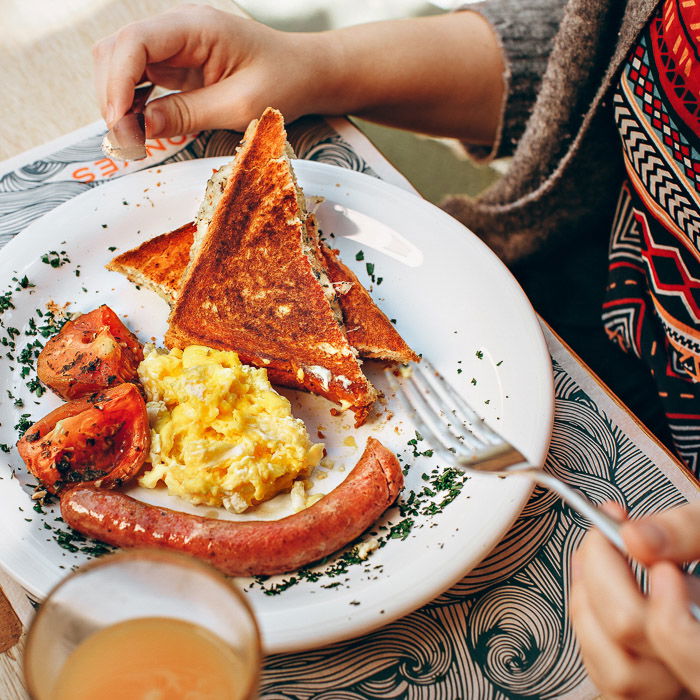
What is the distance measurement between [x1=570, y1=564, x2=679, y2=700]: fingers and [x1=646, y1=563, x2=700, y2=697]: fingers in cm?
8

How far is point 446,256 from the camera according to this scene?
1.85 m

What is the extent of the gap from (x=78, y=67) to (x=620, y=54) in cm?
182

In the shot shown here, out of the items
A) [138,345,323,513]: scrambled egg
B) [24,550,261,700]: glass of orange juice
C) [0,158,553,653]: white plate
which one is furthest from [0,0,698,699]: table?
[24,550,261,700]: glass of orange juice

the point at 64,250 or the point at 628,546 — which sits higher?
the point at 64,250

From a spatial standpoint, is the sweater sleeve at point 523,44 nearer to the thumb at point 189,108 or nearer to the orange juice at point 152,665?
the thumb at point 189,108

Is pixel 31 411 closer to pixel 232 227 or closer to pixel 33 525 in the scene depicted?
pixel 33 525

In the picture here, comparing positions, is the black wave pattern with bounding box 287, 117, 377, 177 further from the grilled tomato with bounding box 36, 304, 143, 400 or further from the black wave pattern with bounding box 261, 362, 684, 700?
the black wave pattern with bounding box 261, 362, 684, 700

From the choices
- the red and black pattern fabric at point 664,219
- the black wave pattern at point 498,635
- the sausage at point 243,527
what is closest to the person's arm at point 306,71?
the red and black pattern fabric at point 664,219

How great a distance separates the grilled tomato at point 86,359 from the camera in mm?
1583

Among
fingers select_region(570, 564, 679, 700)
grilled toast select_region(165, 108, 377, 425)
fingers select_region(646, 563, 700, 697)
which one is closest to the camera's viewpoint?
fingers select_region(646, 563, 700, 697)

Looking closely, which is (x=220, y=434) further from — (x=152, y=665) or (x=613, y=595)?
(x=613, y=595)

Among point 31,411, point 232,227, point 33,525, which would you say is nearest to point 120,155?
point 232,227

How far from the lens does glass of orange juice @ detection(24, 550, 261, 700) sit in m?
0.81

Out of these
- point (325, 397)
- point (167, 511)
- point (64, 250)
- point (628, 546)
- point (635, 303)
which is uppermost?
point (64, 250)
